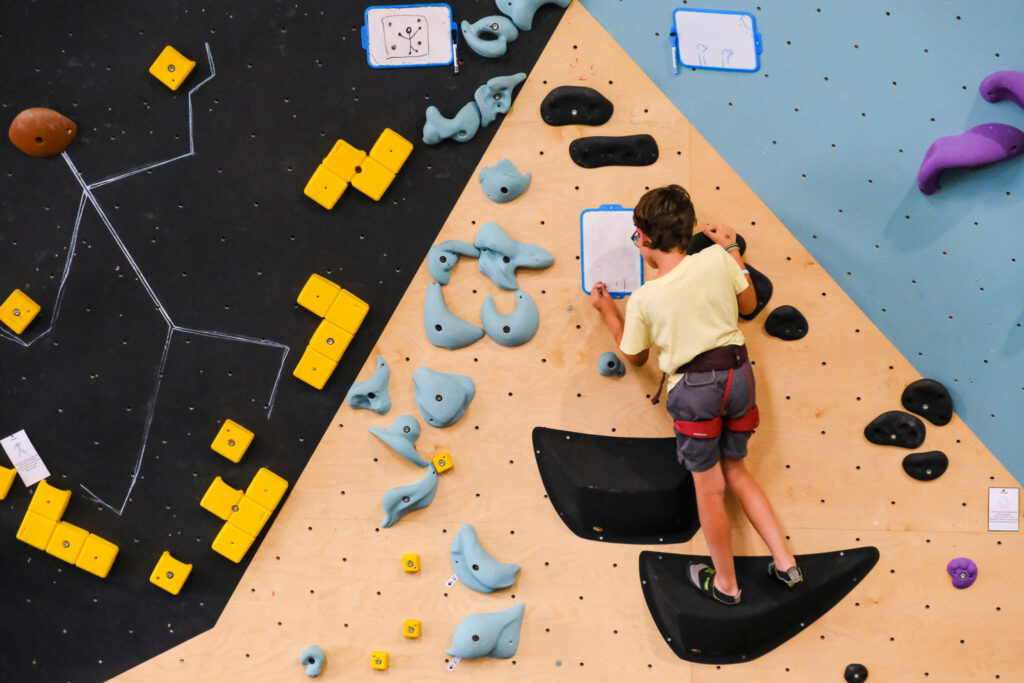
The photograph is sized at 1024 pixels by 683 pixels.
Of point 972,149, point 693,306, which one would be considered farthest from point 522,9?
point 972,149

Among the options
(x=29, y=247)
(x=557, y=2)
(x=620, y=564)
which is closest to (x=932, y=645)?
(x=620, y=564)

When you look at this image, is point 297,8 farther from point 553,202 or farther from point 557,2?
point 553,202

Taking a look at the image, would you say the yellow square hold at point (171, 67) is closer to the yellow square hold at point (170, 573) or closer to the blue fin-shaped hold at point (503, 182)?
the blue fin-shaped hold at point (503, 182)

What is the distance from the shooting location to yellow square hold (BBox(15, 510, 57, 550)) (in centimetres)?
237

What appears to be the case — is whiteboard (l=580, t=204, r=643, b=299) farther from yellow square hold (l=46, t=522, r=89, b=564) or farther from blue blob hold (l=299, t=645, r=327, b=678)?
yellow square hold (l=46, t=522, r=89, b=564)

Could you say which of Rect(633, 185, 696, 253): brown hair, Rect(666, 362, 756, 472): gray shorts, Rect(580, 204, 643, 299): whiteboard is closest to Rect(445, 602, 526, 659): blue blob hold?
Rect(666, 362, 756, 472): gray shorts

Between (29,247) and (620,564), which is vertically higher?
(29,247)

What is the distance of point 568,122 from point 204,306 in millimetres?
1365

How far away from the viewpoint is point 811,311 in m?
2.35

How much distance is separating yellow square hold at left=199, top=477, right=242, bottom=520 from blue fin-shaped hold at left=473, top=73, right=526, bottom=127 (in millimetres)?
1479

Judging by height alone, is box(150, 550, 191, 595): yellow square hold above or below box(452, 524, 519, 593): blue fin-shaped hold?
below

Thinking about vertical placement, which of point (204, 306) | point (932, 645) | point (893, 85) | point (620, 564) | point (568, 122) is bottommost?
point (932, 645)

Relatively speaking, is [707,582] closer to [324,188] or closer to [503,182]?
[503,182]

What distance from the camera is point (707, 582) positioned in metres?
2.26
